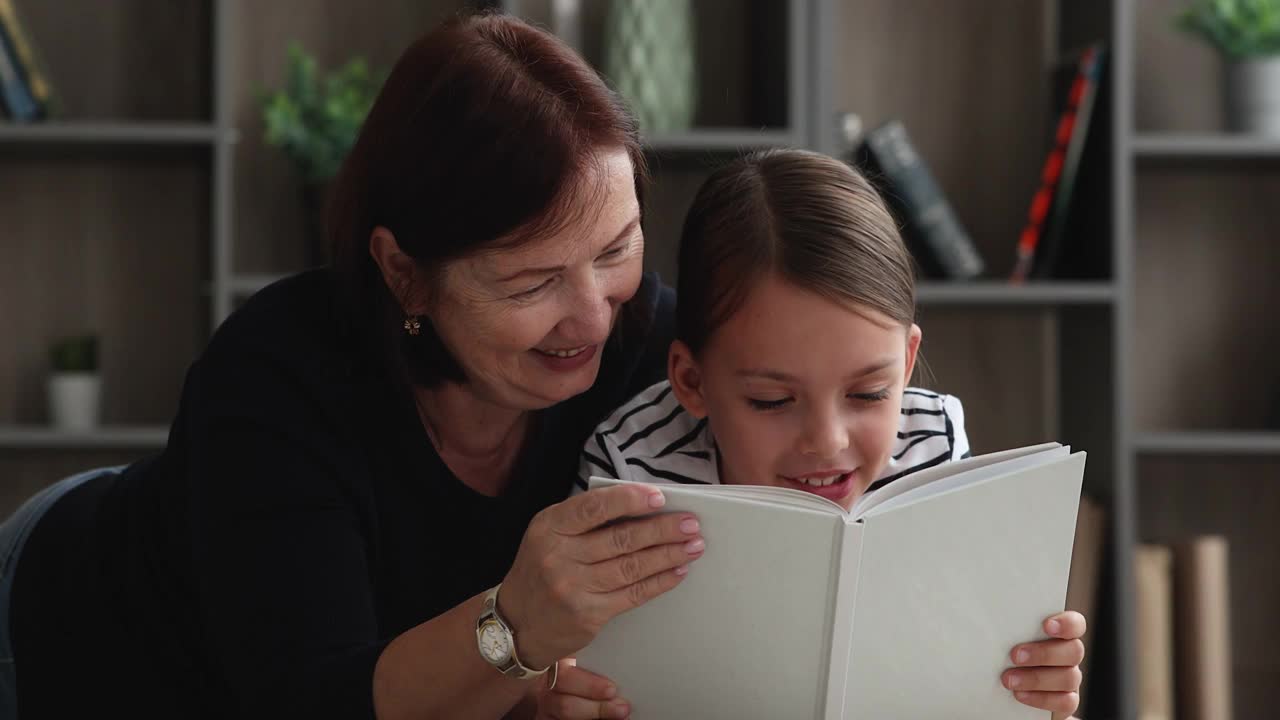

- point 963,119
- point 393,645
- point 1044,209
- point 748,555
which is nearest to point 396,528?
point 393,645

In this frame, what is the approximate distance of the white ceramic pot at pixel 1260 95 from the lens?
252 centimetres

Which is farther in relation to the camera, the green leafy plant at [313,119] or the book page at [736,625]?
the green leafy plant at [313,119]

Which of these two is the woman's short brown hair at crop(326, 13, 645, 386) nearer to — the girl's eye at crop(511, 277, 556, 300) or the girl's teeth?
the girl's eye at crop(511, 277, 556, 300)

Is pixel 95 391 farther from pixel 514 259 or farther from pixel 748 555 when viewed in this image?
pixel 748 555

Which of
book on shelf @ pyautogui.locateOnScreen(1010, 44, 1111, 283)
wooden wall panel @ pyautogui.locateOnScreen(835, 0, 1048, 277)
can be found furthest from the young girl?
wooden wall panel @ pyautogui.locateOnScreen(835, 0, 1048, 277)

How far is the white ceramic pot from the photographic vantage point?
252 cm

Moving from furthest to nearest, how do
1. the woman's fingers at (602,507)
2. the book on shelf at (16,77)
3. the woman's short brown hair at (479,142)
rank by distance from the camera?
the book on shelf at (16,77) → the woman's short brown hair at (479,142) → the woman's fingers at (602,507)

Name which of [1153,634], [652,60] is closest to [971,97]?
[652,60]

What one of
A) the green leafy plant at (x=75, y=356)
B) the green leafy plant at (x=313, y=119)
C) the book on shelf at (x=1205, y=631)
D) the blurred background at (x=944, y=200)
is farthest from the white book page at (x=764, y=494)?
the green leafy plant at (x=75, y=356)

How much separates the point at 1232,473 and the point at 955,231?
845mm

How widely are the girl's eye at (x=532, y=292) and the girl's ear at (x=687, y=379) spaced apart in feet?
0.67

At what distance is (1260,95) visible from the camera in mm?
2525

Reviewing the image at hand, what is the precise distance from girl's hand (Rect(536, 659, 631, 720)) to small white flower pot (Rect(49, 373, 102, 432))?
5.84ft

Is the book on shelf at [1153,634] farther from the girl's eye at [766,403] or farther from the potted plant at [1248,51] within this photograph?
the girl's eye at [766,403]
